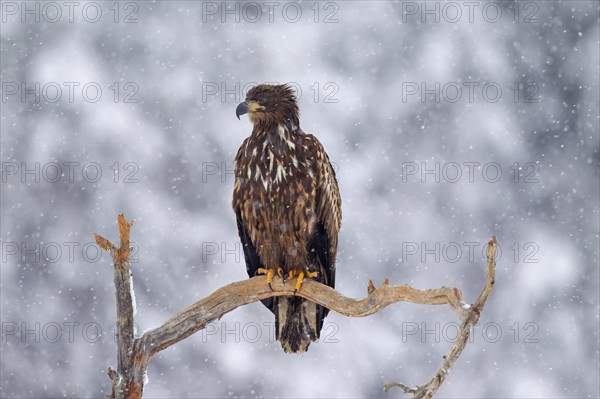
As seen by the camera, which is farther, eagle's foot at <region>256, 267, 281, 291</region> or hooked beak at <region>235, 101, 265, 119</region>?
hooked beak at <region>235, 101, 265, 119</region>

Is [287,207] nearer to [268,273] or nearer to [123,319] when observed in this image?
[268,273]

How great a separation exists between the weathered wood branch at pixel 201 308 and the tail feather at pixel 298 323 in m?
0.55

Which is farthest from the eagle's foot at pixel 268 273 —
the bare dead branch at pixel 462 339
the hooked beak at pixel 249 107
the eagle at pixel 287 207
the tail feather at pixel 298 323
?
the bare dead branch at pixel 462 339

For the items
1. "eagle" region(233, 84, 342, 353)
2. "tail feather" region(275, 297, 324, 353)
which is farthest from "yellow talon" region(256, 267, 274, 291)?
"tail feather" region(275, 297, 324, 353)

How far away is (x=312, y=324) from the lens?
858cm

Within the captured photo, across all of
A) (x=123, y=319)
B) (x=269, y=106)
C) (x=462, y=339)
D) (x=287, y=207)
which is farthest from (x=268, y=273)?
(x=462, y=339)

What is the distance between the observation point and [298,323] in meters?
8.58

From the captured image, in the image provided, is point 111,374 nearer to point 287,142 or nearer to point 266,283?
point 266,283

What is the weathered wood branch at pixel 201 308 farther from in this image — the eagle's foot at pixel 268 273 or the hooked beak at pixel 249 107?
the hooked beak at pixel 249 107

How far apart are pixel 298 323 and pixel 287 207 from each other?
129 cm

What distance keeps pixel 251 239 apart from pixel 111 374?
234 centimetres

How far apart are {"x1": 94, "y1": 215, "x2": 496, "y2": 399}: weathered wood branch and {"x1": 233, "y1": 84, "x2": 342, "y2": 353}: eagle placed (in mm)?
511

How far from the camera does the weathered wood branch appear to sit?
6426mm

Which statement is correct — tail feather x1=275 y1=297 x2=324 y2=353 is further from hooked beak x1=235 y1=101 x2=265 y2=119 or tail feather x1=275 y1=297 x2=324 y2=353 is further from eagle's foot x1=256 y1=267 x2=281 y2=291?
hooked beak x1=235 y1=101 x2=265 y2=119
